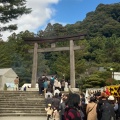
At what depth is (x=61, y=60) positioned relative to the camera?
178 ft

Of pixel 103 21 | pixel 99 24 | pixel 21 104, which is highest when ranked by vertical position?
pixel 103 21

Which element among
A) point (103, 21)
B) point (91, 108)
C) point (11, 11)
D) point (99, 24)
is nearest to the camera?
point (91, 108)

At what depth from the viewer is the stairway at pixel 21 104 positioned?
22.7 metres

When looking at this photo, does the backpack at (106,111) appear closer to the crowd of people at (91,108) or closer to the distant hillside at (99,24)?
the crowd of people at (91,108)

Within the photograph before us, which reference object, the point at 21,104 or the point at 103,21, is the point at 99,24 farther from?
the point at 21,104

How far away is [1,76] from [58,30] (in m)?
43.8

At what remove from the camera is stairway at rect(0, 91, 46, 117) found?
22688 millimetres

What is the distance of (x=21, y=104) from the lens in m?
24.4

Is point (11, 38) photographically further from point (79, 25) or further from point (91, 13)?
point (91, 13)

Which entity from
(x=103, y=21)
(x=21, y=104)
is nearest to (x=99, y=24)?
(x=103, y=21)

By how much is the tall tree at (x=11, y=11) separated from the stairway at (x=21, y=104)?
5668 mm

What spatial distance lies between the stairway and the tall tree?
567 cm

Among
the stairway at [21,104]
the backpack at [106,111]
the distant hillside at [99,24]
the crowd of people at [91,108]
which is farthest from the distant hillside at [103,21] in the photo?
the backpack at [106,111]

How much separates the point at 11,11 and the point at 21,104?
7.02 metres
